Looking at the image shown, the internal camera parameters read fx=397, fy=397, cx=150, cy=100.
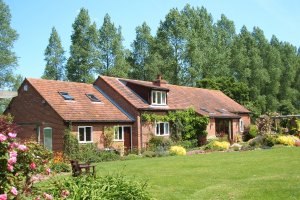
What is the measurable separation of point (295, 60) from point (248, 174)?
6806 cm

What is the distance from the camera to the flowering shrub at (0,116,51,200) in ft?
20.3

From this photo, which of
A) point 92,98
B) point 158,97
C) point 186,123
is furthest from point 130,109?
point 186,123

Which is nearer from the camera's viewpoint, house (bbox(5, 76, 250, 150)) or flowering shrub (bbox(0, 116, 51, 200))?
flowering shrub (bbox(0, 116, 51, 200))

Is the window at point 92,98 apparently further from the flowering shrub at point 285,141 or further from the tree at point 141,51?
the tree at point 141,51

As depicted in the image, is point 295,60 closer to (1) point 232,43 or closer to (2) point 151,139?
(1) point 232,43

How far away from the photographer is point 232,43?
71.1 metres

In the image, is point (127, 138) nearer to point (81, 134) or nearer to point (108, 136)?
point (108, 136)

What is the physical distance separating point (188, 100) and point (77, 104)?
14.6 m

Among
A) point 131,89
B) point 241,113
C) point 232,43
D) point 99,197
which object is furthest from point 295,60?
point 99,197

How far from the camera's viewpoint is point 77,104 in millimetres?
31000

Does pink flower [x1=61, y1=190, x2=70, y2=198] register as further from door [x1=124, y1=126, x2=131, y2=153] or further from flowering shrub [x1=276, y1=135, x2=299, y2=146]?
flowering shrub [x1=276, y1=135, x2=299, y2=146]

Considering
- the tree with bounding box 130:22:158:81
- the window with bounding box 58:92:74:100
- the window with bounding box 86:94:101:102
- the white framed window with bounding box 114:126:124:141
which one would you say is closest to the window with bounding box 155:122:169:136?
the white framed window with bounding box 114:126:124:141

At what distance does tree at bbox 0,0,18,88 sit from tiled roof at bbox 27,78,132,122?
1433 cm

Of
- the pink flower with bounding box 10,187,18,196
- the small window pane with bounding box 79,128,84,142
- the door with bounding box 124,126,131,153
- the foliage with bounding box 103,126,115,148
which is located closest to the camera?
the pink flower with bounding box 10,187,18,196
